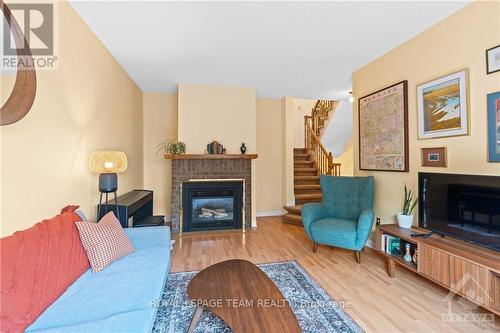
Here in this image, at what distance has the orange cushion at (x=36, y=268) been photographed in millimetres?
1062

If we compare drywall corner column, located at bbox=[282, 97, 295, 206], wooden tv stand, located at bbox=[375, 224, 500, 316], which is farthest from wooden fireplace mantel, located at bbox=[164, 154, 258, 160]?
wooden tv stand, located at bbox=[375, 224, 500, 316]

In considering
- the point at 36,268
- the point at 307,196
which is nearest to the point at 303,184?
the point at 307,196

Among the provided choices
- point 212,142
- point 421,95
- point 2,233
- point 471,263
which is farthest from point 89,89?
point 471,263

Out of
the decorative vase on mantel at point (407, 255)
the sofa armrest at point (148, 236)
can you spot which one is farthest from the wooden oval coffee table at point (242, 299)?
the decorative vase on mantel at point (407, 255)

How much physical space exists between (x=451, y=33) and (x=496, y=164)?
132 centimetres

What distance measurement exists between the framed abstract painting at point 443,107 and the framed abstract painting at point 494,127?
0.58ft

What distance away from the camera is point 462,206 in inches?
76.4

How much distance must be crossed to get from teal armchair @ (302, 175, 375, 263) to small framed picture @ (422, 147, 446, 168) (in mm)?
670

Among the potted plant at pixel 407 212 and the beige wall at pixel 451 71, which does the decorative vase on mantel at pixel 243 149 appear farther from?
the potted plant at pixel 407 212

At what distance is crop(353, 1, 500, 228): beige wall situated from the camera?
1.91 m

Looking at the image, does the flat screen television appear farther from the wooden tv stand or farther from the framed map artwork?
the framed map artwork

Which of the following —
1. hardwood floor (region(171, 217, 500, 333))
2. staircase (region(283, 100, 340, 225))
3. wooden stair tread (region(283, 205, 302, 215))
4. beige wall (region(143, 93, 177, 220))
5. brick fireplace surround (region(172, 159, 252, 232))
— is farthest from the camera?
staircase (region(283, 100, 340, 225))

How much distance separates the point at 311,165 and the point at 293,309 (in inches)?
180

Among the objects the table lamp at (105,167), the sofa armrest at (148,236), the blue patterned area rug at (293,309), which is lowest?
the blue patterned area rug at (293,309)
